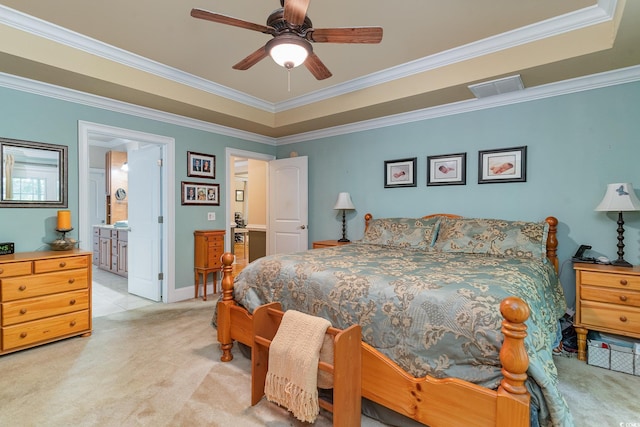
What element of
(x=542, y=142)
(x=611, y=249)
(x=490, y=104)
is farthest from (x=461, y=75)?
(x=611, y=249)

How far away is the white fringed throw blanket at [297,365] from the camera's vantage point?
64.6 inches

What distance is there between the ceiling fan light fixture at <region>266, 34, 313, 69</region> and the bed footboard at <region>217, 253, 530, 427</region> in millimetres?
1744

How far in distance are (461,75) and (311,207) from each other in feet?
9.12

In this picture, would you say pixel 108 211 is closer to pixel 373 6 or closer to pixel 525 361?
pixel 373 6

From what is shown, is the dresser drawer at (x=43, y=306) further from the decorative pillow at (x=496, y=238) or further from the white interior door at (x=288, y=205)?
the decorative pillow at (x=496, y=238)

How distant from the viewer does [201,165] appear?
438cm

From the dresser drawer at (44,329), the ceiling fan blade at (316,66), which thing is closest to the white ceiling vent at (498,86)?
the ceiling fan blade at (316,66)

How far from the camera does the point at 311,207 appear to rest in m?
5.03

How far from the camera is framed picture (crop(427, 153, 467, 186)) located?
362 cm

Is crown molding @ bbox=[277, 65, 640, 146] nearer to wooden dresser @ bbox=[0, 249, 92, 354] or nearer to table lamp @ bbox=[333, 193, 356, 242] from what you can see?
table lamp @ bbox=[333, 193, 356, 242]

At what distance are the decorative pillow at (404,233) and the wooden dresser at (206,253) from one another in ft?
6.80

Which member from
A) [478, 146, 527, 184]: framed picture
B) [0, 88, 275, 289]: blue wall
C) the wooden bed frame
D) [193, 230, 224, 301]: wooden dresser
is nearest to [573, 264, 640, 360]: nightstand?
[478, 146, 527, 184]: framed picture

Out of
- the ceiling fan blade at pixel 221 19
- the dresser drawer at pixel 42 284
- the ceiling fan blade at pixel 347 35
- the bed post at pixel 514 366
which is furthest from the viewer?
A: the dresser drawer at pixel 42 284

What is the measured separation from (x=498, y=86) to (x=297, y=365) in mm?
3062
